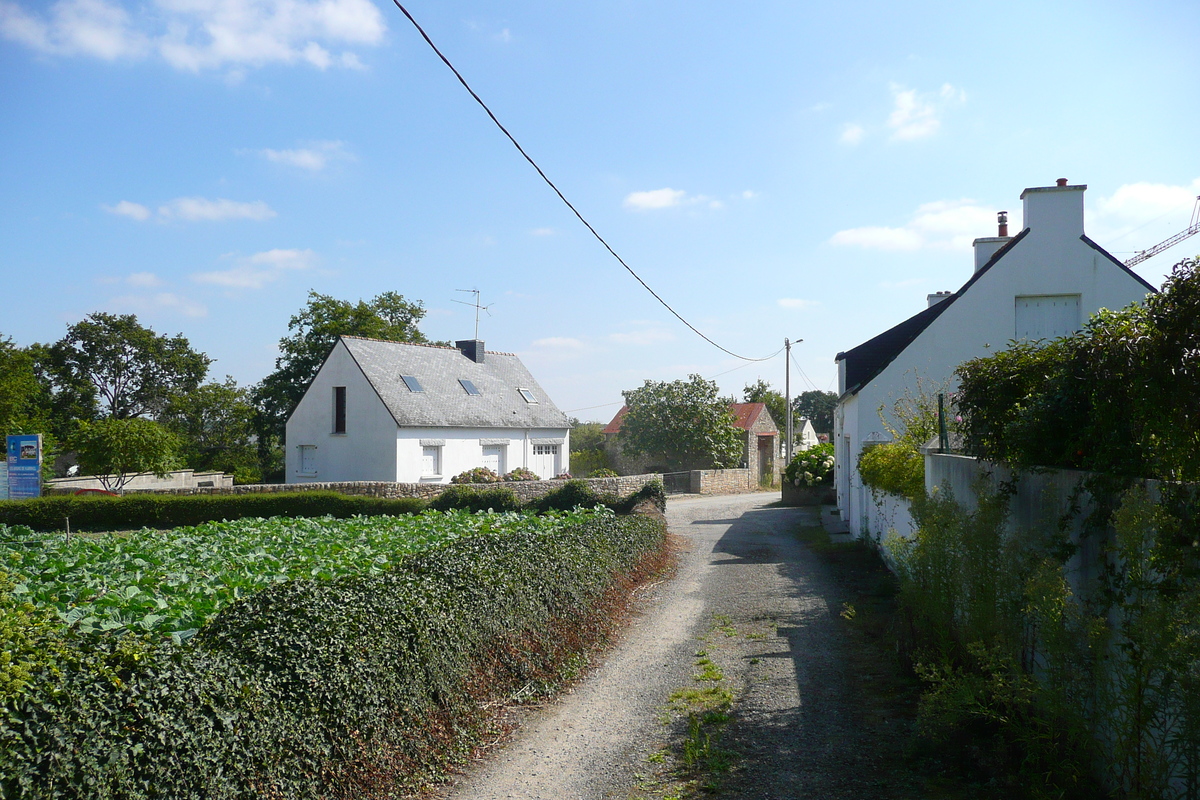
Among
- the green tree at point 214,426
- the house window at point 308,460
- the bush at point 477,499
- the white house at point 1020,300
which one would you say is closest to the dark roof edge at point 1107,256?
the white house at point 1020,300

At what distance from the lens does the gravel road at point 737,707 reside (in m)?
5.12

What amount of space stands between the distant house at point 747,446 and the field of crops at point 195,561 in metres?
28.5

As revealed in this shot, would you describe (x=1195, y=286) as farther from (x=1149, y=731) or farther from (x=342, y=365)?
(x=342, y=365)

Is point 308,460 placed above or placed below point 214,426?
below

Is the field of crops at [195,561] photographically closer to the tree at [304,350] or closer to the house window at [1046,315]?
the house window at [1046,315]

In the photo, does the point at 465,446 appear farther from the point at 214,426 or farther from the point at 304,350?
the point at 214,426

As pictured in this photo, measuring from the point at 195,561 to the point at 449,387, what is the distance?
25903 mm

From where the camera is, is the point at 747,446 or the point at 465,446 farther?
the point at 747,446

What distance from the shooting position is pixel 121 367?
5156cm

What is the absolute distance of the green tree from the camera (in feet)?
165

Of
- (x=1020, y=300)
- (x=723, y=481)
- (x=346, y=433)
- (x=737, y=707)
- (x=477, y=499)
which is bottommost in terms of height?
(x=737, y=707)

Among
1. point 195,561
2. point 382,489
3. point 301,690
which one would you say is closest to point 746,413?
point 382,489

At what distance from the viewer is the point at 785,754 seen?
5566mm

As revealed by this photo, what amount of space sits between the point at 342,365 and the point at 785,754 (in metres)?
29.8
